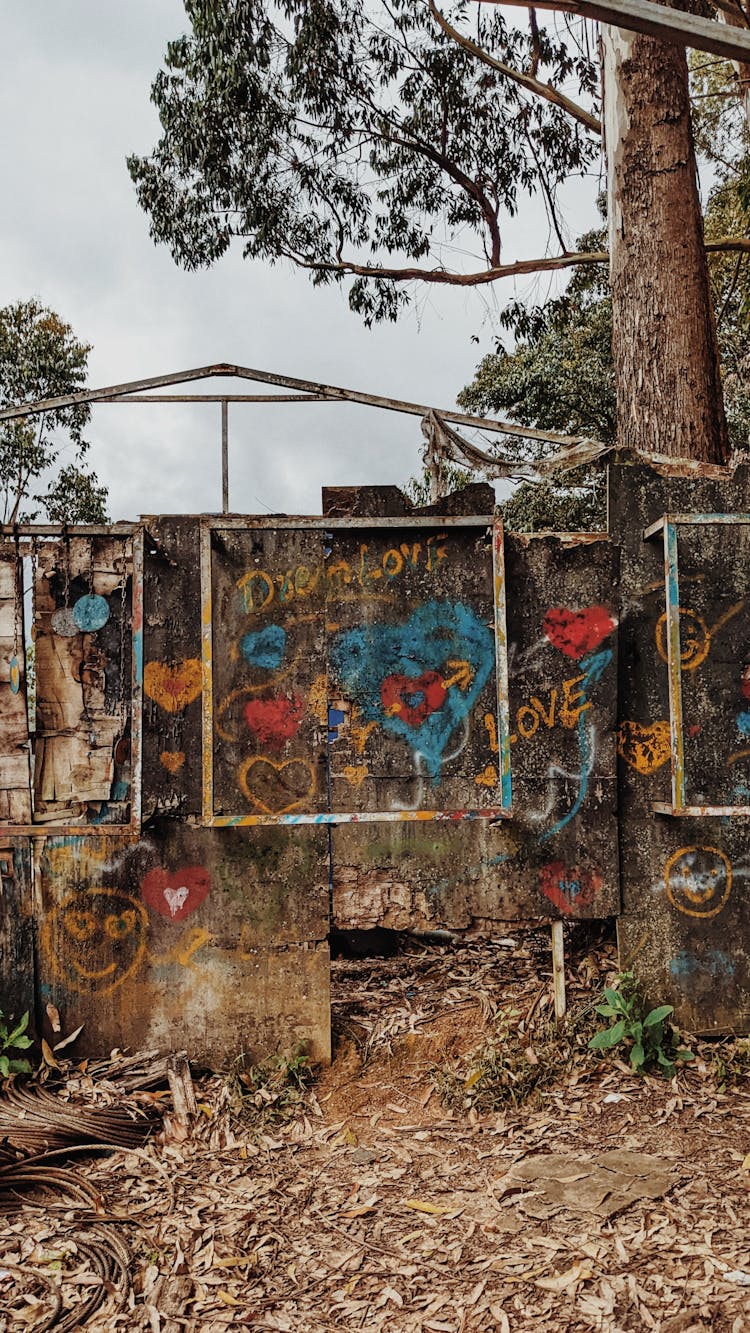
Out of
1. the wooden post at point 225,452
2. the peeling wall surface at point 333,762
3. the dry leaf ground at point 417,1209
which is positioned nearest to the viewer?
the dry leaf ground at point 417,1209

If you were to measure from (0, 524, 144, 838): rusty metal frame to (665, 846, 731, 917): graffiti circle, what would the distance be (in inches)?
110

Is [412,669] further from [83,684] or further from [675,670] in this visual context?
[83,684]

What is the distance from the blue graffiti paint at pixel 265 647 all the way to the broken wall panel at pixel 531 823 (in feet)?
3.08

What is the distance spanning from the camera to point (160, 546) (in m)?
4.87

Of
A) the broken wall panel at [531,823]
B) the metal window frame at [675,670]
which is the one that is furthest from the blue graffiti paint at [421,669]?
the metal window frame at [675,670]

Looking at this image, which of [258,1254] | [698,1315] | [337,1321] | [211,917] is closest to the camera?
[698,1315]

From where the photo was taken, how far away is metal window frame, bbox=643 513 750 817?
4.81 metres

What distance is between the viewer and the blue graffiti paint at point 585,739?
491cm

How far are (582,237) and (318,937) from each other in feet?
39.7

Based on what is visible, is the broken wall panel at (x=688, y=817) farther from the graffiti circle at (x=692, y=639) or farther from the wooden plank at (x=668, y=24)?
the wooden plank at (x=668, y=24)

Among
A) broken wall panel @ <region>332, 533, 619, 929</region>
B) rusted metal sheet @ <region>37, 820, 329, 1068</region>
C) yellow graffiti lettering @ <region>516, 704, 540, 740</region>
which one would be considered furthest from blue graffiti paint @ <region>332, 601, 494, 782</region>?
rusted metal sheet @ <region>37, 820, 329, 1068</region>

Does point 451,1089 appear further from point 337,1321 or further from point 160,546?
point 160,546

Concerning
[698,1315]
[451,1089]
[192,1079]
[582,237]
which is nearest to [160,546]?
[192,1079]

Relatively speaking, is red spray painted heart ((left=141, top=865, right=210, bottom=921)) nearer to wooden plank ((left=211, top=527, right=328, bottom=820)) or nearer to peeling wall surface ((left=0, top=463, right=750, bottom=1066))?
Result: peeling wall surface ((left=0, top=463, right=750, bottom=1066))
